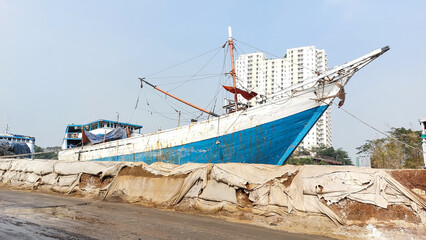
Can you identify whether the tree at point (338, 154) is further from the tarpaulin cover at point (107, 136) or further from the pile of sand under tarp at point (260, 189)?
the pile of sand under tarp at point (260, 189)

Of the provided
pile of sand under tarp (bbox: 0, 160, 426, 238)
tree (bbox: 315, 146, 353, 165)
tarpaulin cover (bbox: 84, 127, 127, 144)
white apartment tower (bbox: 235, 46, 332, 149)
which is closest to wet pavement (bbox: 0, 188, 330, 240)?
pile of sand under tarp (bbox: 0, 160, 426, 238)

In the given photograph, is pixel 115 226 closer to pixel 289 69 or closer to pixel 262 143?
pixel 262 143

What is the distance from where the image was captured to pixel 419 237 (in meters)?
5.37

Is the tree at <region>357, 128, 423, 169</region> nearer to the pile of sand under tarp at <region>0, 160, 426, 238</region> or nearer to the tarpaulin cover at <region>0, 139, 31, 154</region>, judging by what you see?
the pile of sand under tarp at <region>0, 160, 426, 238</region>

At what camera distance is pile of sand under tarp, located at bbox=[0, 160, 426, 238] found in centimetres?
617

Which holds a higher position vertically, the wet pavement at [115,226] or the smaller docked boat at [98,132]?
the smaller docked boat at [98,132]

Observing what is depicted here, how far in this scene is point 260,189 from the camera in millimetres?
7781

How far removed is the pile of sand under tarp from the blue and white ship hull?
658cm

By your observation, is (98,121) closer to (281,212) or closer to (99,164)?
(99,164)

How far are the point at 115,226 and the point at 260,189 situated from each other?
13.3ft

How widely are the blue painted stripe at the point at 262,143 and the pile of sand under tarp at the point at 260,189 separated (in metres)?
6.52

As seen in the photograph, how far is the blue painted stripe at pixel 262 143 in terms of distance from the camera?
583 inches

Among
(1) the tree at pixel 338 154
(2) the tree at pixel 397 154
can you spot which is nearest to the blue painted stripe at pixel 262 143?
(2) the tree at pixel 397 154

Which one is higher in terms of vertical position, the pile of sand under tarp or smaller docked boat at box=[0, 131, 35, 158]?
smaller docked boat at box=[0, 131, 35, 158]
